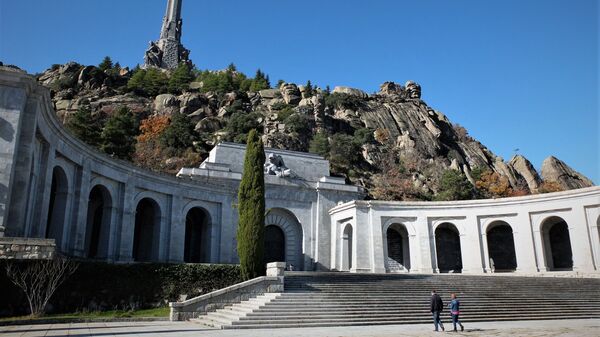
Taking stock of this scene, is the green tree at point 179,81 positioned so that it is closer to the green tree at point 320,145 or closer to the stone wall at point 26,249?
the green tree at point 320,145

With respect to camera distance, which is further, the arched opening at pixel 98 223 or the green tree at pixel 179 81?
the green tree at pixel 179 81

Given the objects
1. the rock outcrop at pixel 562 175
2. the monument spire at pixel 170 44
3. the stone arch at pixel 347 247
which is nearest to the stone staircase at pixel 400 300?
the stone arch at pixel 347 247

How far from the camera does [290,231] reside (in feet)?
120

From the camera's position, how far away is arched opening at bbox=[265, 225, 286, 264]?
117 feet

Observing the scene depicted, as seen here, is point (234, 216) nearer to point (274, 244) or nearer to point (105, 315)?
point (274, 244)

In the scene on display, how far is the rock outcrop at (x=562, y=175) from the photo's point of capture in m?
73.3

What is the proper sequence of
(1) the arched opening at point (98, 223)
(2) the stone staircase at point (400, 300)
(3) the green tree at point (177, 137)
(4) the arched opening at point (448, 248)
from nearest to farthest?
1. (2) the stone staircase at point (400, 300)
2. (1) the arched opening at point (98, 223)
3. (4) the arched opening at point (448, 248)
4. (3) the green tree at point (177, 137)

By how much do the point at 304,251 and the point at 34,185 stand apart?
20.7 meters

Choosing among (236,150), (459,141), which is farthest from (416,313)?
(459,141)

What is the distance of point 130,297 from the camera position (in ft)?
68.9

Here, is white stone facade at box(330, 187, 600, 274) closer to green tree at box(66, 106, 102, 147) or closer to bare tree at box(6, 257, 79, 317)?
bare tree at box(6, 257, 79, 317)

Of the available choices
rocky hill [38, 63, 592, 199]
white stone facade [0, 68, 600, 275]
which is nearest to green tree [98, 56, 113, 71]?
rocky hill [38, 63, 592, 199]

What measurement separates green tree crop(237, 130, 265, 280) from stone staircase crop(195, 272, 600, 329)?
76.0 inches

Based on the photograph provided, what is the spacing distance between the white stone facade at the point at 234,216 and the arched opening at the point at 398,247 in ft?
0.30
